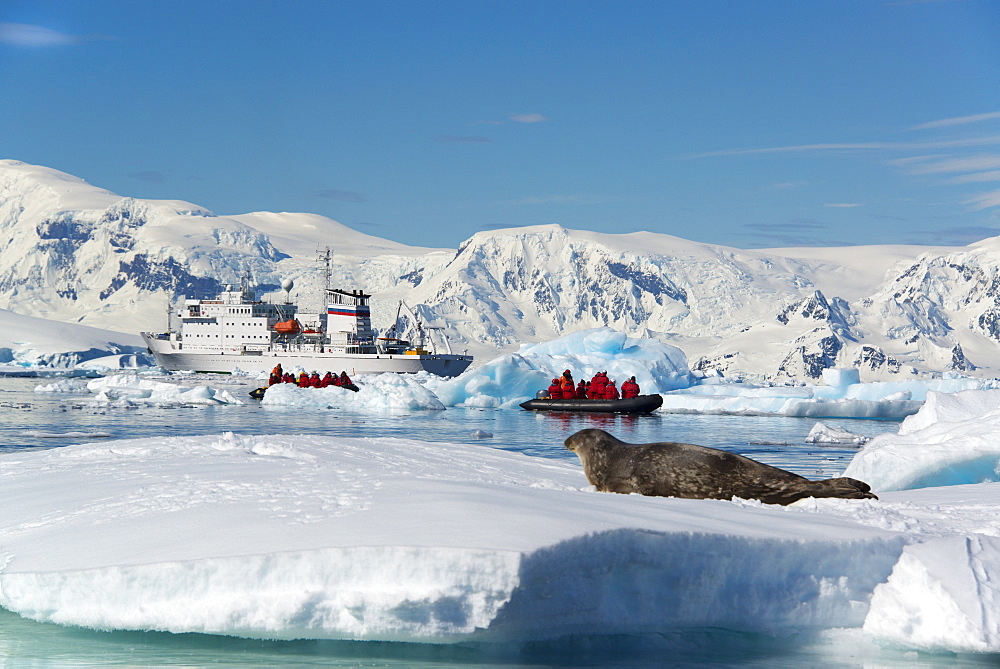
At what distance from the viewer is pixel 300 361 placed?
204 feet

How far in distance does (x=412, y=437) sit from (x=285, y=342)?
155 ft

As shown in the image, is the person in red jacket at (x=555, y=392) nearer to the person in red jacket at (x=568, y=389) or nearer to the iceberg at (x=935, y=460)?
the person in red jacket at (x=568, y=389)

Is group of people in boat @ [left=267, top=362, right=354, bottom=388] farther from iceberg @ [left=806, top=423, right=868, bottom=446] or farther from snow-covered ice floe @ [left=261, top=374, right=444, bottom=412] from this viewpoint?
iceberg @ [left=806, top=423, right=868, bottom=446]

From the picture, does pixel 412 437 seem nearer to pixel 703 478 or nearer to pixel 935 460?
pixel 935 460

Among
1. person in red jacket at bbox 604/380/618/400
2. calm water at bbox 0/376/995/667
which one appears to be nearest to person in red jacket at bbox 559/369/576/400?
person in red jacket at bbox 604/380/618/400

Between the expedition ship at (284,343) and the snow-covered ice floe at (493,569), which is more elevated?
the expedition ship at (284,343)

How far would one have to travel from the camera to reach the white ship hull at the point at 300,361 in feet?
199

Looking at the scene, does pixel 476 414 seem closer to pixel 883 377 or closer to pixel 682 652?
pixel 682 652

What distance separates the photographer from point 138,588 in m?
4.46

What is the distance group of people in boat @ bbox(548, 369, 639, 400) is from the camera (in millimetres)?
33000

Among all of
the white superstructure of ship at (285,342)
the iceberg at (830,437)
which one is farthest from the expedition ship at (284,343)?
the iceberg at (830,437)

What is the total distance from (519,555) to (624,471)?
3.58 m

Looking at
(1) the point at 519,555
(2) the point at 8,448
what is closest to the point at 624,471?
(1) the point at 519,555

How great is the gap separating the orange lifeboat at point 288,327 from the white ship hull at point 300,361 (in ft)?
5.48
